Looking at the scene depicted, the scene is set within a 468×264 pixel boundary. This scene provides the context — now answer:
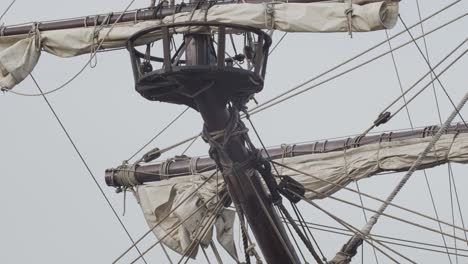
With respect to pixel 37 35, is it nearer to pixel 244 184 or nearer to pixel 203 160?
pixel 203 160

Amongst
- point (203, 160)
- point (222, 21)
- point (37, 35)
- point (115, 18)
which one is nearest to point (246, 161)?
point (222, 21)

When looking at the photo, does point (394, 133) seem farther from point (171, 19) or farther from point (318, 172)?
point (171, 19)

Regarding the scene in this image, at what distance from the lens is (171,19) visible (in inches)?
518

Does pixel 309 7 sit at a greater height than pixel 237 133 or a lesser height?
greater

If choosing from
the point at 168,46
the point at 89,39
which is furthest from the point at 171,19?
the point at 168,46

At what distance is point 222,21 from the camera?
12594 millimetres

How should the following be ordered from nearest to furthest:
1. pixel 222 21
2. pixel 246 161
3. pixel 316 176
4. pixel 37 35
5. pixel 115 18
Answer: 1. pixel 246 161
2. pixel 222 21
3. pixel 115 18
4. pixel 37 35
5. pixel 316 176

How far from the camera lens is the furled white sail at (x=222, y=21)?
1241cm

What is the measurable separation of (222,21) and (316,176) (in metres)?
3.14

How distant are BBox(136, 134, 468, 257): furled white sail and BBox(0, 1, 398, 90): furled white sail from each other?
2.24m

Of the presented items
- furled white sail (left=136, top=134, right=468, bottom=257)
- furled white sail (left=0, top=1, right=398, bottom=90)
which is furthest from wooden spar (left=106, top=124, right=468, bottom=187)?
furled white sail (left=0, top=1, right=398, bottom=90)

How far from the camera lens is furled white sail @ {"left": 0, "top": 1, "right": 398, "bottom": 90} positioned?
12.4 m

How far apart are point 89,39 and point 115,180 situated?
2.48 meters

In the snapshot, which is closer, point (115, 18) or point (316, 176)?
point (115, 18)
